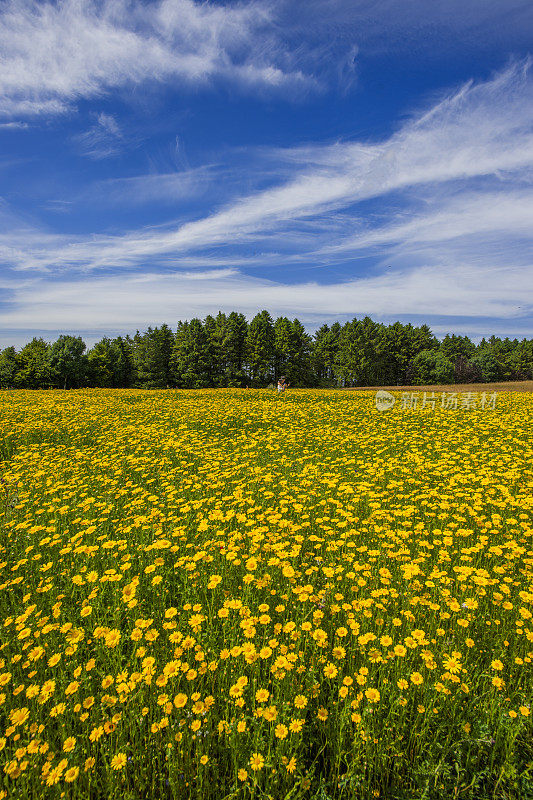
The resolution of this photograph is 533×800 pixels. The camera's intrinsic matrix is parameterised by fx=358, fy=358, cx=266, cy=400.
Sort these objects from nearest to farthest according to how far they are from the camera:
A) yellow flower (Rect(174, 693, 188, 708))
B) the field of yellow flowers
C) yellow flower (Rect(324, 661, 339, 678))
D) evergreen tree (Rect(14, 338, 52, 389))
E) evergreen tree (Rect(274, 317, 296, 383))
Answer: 1. the field of yellow flowers
2. yellow flower (Rect(174, 693, 188, 708))
3. yellow flower (Rect(324, 661, 339, 678))
4. evergreen tree (Rect(14, 338, 52, 389))
5. evergreen tree (Rect(274, 317, 296, 383))

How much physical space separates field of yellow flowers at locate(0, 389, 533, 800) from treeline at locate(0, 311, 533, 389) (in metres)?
57.0

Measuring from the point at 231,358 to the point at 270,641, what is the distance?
2482 inches

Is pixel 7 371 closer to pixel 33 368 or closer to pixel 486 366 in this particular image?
pixel 33 368

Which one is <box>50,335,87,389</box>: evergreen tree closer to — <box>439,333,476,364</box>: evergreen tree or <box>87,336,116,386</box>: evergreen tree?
<box>87,336,116,386</box>: evergreen tree

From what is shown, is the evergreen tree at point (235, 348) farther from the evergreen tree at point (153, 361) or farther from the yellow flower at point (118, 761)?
the yellow flower at point (118, 761)

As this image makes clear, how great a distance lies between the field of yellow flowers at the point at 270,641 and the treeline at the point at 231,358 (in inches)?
2244

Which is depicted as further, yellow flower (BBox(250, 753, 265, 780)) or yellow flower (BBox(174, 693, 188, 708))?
yellow flower (BBox(174, 693, 188, 708))

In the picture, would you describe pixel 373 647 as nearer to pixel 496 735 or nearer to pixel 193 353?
pixel 496 735

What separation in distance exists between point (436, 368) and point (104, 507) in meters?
82.4

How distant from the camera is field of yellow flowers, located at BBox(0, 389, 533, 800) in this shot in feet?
6.24

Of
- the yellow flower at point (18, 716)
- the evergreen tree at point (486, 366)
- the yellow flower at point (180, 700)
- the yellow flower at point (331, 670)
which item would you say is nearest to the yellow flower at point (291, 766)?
the yellow flower at point (331, 670)

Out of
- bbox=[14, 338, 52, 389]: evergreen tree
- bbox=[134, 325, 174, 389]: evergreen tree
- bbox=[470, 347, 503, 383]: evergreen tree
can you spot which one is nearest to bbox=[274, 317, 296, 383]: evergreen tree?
bbox=[134, 325, 174, 389]: evergreen tree

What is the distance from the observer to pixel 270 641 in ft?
7.81

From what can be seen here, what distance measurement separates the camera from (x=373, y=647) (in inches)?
101
